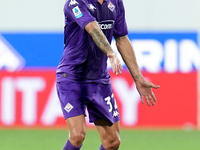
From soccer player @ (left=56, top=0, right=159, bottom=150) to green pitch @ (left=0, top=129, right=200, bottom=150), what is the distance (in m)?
2.52

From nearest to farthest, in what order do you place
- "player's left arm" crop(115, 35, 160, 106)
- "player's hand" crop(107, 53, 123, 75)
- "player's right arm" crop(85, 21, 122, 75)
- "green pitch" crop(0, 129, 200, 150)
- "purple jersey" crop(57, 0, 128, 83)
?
"player's hand" crop(107, 53, 123, 75) → "player's right arm" crop(85, 21, 122, 75) → "purple jersey" crop(57, 0, 128, 83) → "player's left arm" crop(115, 35, 160, 106) → "green pitch" crop(0, 129, 200, 150)

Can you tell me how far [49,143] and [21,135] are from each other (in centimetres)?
110

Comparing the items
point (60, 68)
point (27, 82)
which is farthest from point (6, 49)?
point (60, 68)

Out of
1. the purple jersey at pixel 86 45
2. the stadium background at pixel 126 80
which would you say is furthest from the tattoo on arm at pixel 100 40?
the stadium background at pixel 126 80

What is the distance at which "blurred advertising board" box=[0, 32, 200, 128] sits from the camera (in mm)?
10391

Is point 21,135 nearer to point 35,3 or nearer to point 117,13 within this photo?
point 35,3

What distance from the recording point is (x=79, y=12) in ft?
17.5

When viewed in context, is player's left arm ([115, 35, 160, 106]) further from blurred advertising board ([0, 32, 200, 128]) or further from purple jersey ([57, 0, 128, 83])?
blurred advertising board ([0, 32, 200, 128])

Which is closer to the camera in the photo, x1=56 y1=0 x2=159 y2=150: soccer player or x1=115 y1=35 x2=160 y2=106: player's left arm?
x1=56 y1=0 x2=159 y2=150: soccer player

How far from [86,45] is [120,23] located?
1.76ft

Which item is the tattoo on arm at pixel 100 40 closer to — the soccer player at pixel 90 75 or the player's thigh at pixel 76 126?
the soccer player at pixel 90 75

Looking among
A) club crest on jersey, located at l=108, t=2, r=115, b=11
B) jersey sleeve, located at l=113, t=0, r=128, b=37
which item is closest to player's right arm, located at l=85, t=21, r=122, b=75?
club crest on jersey, located at l=108, t=2, r=115, b=11

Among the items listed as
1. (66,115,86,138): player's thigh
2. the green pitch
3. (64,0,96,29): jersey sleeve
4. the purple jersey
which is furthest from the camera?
the green pitch

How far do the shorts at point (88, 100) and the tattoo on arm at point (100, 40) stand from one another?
727 mm
